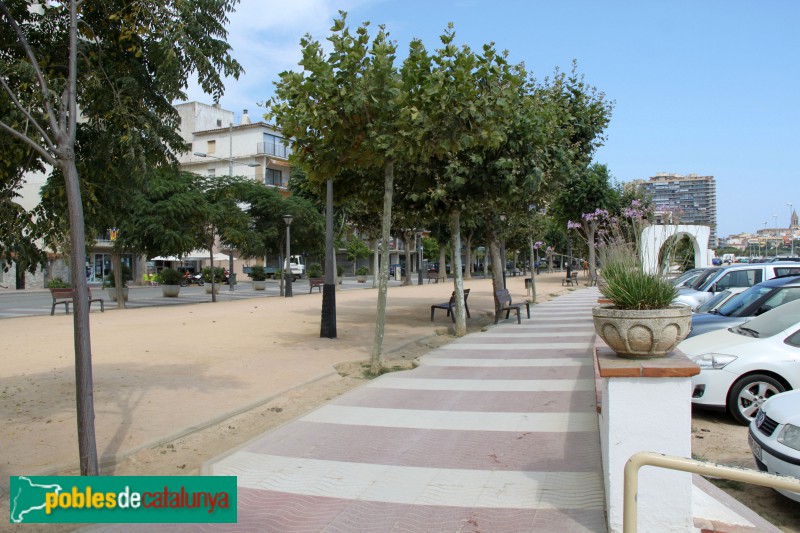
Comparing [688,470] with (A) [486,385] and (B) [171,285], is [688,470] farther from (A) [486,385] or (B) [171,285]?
(B) [171,285]

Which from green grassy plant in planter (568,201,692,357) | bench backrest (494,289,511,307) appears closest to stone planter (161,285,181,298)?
bench backrest (494,289,511,307)

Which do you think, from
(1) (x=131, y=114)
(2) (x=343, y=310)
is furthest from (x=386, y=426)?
(2) (x=343, y=310)

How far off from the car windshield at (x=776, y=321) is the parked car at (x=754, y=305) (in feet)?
4.34

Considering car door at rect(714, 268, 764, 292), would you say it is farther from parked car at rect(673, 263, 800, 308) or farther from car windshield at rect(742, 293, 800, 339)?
car windshield at rect(742, 293, 800, 339)

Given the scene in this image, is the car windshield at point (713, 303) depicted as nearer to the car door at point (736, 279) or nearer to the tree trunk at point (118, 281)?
the car door at point (736, 279)

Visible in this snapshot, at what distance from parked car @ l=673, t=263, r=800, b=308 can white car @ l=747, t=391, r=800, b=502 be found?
9.81 meters

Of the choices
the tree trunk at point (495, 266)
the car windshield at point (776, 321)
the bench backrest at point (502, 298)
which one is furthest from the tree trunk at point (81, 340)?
the tree trunk at point (495, 266)

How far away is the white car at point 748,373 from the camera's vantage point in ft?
20.7

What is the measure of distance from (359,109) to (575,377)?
5.11 metres

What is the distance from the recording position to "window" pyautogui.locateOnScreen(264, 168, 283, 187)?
5593 centimetres

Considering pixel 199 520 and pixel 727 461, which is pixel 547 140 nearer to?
pixel 727 461

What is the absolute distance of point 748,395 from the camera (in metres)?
6.43

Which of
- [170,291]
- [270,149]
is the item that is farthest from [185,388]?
[270,149]

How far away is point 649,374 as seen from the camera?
3.53 m
